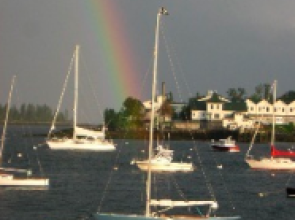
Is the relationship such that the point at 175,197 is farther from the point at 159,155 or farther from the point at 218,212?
the point at 159,155

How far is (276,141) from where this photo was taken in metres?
196

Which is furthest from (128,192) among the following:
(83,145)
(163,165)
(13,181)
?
(83,145)

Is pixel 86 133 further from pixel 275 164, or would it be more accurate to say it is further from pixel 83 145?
pixel 275 164

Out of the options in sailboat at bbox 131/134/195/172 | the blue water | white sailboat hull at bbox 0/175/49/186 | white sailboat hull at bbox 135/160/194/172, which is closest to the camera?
the blue water

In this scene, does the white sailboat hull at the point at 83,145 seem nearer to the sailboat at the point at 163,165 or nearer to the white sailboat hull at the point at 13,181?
the sailboat at the point at 163,165

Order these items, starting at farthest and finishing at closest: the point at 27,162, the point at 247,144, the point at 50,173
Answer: the point at 247,144
the point at 27,162
the point at 50,173

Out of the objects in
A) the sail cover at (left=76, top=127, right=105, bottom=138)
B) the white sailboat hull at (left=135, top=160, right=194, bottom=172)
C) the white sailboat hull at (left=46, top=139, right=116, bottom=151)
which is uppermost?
the sail cover at (left=76, top=127, right=105, bottom=138)

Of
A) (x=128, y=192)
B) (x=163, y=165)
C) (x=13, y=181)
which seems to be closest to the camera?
(x=13, y=181)

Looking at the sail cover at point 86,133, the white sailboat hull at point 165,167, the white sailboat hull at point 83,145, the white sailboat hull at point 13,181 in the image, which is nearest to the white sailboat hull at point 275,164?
the white sailboat hull at point 165,167

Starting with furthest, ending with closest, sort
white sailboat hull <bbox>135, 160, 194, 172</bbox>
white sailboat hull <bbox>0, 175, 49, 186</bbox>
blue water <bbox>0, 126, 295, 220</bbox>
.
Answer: white sailboat hull <bbox>135, 160, 194, 172</bbox> → white sailboat hull <bbox>0, 175, 49, 186</bbox> → blue water <bbox>0, 126, 295, 220</bbox>

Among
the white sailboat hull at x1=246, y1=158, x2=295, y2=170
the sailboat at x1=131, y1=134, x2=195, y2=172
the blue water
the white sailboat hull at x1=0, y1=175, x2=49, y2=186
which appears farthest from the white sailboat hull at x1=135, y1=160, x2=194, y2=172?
the white sailboat hull at x1=0, y1=175, x2=49, y2=186

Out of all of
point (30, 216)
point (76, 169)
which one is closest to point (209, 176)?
point (76, 169)

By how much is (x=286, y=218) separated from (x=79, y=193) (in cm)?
1782

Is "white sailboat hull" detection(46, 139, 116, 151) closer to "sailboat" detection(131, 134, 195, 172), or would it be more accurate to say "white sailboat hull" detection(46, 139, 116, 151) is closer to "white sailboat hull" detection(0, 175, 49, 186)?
"sailboat" detection(131, 134, 195, 172)
